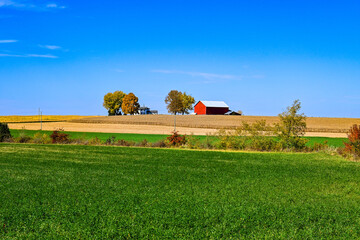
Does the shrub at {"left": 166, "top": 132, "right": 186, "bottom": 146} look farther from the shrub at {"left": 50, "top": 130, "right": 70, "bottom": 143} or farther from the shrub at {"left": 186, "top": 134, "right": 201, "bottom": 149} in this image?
the shrub at {"left": 50, "top": 130, "right": 70, "bottom": 143}

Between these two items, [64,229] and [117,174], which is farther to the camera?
[117,174]

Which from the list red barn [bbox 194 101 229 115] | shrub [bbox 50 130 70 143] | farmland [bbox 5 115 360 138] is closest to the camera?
shrub [bbox 50 130 70 143]

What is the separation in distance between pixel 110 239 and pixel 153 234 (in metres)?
0.72

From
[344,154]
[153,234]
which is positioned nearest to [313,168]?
[344,154]

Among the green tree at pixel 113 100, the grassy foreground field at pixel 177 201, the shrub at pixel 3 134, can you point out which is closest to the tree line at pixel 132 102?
the green tree at pixel 113 100

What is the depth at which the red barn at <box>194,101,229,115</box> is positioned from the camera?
79469 millimetres

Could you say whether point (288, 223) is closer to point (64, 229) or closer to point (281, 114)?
point (64, 229)

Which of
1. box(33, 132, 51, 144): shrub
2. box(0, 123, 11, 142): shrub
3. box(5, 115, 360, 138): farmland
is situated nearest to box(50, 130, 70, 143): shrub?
box(33, 132, 51, 144): shrub

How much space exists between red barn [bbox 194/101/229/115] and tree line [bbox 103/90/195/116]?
15.7 feet

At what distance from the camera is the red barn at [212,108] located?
79.5m

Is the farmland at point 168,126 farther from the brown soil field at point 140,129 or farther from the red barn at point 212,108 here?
the red barn at point 212,108

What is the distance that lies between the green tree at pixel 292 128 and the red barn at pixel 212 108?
189 ft

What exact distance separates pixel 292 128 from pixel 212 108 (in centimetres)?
5862

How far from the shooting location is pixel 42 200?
819 centimetres
